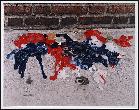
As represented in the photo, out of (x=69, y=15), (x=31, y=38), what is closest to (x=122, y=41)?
(x=69, y=15)

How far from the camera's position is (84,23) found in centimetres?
166

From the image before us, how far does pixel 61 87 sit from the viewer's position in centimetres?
162

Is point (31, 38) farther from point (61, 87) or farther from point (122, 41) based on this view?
point (122, 41)

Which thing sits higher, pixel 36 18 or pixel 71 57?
pixel 36 18

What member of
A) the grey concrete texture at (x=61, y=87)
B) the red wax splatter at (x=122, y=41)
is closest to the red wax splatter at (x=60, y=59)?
the grey concrete texture at (x=61, y=87)

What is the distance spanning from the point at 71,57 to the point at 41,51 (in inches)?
5.7

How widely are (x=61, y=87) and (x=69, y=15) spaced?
336 mm

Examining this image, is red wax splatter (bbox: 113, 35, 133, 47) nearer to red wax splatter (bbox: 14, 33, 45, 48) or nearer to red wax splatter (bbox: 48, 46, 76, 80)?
red wax splatter (bbox: 48, 46, 76, 80)

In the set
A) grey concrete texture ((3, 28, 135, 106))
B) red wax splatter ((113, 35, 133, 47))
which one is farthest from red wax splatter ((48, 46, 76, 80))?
red wax splatter ((113, 35, 133, 47))

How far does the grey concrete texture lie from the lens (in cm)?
160

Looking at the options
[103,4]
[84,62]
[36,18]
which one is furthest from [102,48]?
[36,18]

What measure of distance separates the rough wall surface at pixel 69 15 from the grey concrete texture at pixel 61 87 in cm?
3

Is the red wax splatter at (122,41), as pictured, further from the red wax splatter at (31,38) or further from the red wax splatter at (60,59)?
the red wax splatter at (31,38)

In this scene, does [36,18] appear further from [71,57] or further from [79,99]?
[79,99]
